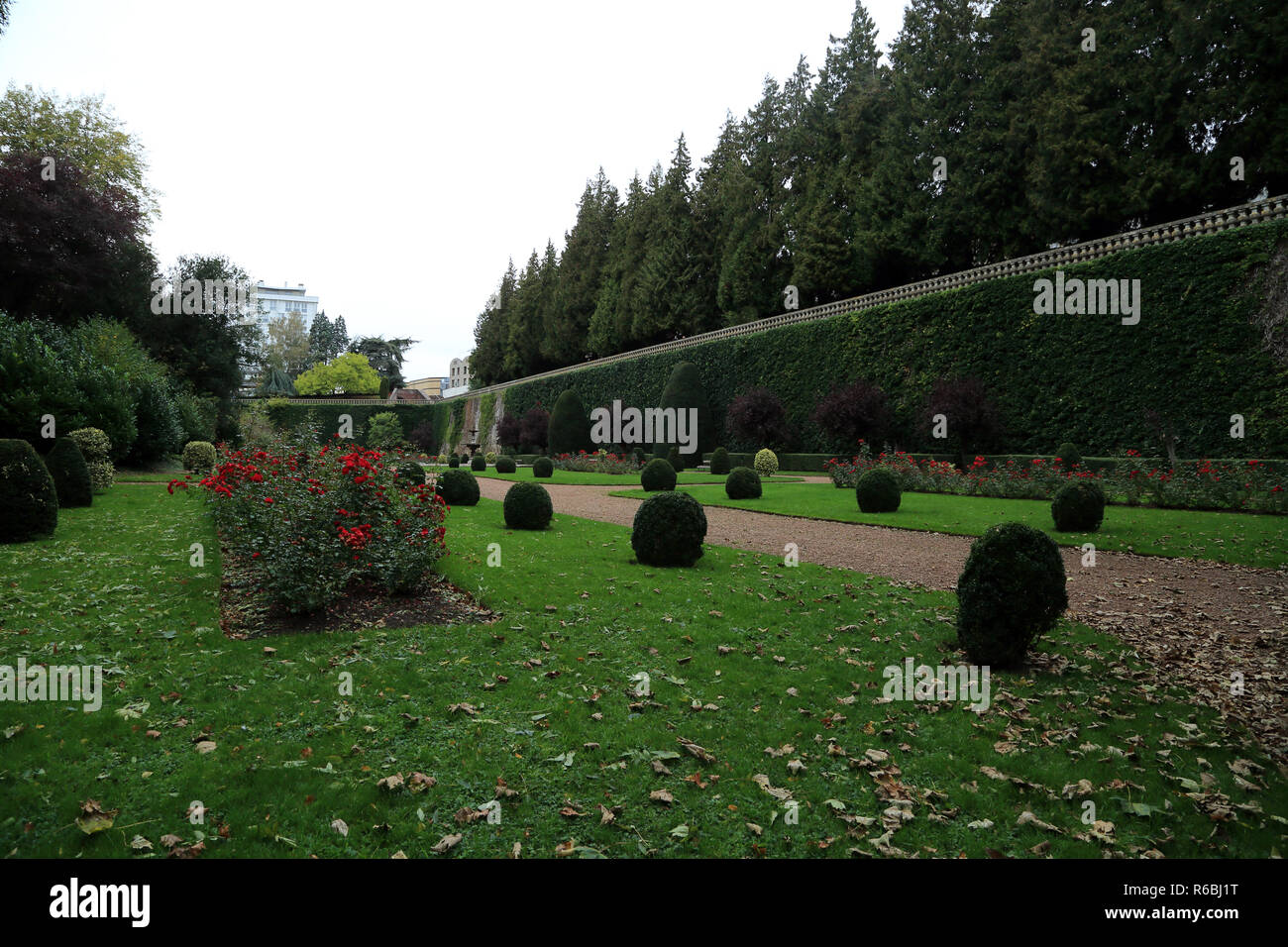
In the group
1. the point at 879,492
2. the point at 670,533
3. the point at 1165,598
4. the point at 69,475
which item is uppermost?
the point at 69,475

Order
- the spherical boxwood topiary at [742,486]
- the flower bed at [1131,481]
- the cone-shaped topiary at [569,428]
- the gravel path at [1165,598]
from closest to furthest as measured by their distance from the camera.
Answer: the gravel path at [1165,598], the flower bed at [1131,481], the spherical boxwood topiary at [742,486], the cone-shaped topiary at [569,428]

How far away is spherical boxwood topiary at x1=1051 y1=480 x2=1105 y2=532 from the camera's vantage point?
11.5 m

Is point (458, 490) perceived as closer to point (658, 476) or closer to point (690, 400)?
point (658, 476)

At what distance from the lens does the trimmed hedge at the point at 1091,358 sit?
52.4 feet

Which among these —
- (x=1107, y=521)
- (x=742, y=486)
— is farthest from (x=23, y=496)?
(x=1107, y=521)

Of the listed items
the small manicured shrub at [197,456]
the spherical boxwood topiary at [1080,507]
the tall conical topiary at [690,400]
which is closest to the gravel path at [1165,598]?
the spherical boxwood topiary at [1080,507]

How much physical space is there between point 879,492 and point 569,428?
26.0 meters

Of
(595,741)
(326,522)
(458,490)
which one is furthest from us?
(458,490)

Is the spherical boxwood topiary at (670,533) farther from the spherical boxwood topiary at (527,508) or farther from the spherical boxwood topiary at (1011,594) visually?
the spherical boxwood topiary at (1011,594)

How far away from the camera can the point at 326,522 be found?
700 cm

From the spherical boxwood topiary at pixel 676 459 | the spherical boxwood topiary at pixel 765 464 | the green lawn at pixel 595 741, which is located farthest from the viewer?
the spherical boxwood topiary at pixel 676 459

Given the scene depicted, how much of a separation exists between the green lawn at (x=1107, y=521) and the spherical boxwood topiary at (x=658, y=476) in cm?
183

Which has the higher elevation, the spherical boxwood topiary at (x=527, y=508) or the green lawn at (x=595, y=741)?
the spherical boxwood topiary at (x=527, y=508)
